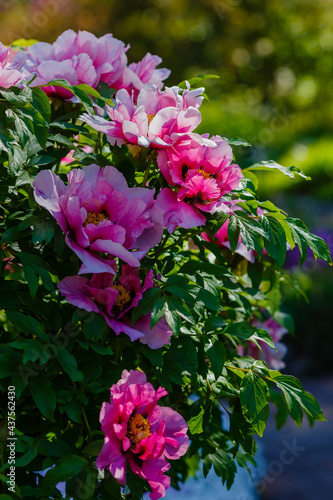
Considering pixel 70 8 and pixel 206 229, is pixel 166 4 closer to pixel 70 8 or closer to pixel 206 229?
pixel 70 8

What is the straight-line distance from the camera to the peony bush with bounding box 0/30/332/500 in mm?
901

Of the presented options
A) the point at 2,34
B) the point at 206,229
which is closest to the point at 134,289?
A: the point at 206,229

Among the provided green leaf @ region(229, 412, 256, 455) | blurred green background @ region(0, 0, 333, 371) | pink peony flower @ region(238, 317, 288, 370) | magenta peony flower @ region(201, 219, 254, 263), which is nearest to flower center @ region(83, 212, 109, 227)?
magenta peony flower @ region(201, 219, 254, 263)

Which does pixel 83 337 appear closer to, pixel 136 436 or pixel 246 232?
pixel 136 436

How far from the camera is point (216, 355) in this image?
1021 millimetres

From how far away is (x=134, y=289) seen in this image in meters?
1.00

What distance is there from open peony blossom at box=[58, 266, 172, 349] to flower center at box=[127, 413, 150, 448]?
112 mm

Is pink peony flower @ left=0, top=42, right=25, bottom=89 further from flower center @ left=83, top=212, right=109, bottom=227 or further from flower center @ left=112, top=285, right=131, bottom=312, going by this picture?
flower center @ left=112, top=285, right=131, bottom=312

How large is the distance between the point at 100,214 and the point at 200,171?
7.6 inches

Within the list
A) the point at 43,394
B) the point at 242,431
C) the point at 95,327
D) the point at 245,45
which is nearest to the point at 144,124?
the point at 95,327

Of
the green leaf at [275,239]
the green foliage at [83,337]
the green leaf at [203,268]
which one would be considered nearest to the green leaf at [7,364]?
the green foliage at [83,337]

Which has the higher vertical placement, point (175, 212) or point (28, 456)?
point (175, 212)

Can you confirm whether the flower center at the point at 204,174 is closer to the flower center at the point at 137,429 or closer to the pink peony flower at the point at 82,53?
the pink peony flower at the point at 82,53

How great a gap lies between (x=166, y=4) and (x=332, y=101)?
4210 millimetres
